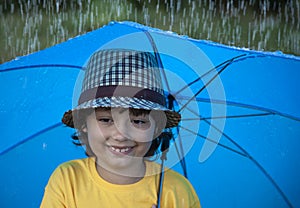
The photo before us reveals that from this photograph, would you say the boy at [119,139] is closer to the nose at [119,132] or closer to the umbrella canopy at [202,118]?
the nose at [119,132]

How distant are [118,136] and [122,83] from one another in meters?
0.17

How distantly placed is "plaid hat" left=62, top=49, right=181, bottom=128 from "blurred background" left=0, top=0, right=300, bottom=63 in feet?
13.3

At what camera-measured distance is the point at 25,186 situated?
2324 mm

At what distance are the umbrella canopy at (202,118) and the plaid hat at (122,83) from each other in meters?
0.19

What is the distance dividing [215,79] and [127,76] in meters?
0.41

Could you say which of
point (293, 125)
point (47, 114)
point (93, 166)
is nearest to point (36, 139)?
point (47, 114)

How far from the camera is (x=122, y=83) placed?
1979 millimetres

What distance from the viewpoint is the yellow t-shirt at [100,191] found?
2006 mm

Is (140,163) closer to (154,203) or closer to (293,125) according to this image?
(154,203)

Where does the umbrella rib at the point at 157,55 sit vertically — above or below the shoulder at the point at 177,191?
above

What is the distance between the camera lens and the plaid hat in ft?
6.37

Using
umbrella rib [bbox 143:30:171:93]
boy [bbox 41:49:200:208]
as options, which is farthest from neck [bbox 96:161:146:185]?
umbrella rib [bbox 143:30:171:93]

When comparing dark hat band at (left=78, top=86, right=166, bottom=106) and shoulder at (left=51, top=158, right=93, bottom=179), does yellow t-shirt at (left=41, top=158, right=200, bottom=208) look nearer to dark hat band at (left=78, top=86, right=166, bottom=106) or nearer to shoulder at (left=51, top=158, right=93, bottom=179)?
shoulder at (left=51, top=158, right=93, bottom=179)

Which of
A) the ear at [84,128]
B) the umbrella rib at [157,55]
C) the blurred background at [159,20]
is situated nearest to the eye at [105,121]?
the ear at [84,128]
